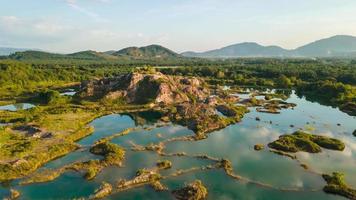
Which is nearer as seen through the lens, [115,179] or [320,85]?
[115,179]

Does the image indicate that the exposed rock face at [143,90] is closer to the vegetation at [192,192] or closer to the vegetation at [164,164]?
the vegetation at [164,164]

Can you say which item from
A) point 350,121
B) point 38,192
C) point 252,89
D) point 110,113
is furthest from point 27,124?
point 252,89

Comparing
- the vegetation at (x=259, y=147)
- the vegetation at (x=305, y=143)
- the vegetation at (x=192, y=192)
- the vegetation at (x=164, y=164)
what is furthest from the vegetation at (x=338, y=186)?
the vegetation at (x=164, y=164)

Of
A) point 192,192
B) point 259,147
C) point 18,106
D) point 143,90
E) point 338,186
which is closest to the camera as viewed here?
point 192,192

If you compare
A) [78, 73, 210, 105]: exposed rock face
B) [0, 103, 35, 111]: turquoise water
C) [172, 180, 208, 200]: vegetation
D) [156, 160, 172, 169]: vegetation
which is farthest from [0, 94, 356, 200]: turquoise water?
[0, 103, 35, 111]: turquoise water

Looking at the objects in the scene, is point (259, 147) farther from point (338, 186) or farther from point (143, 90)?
point (143, 90)

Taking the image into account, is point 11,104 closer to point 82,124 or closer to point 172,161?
point 82,124

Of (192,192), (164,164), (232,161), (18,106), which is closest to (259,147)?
(232,161)

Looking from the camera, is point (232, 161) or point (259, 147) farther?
point (259, 147)
